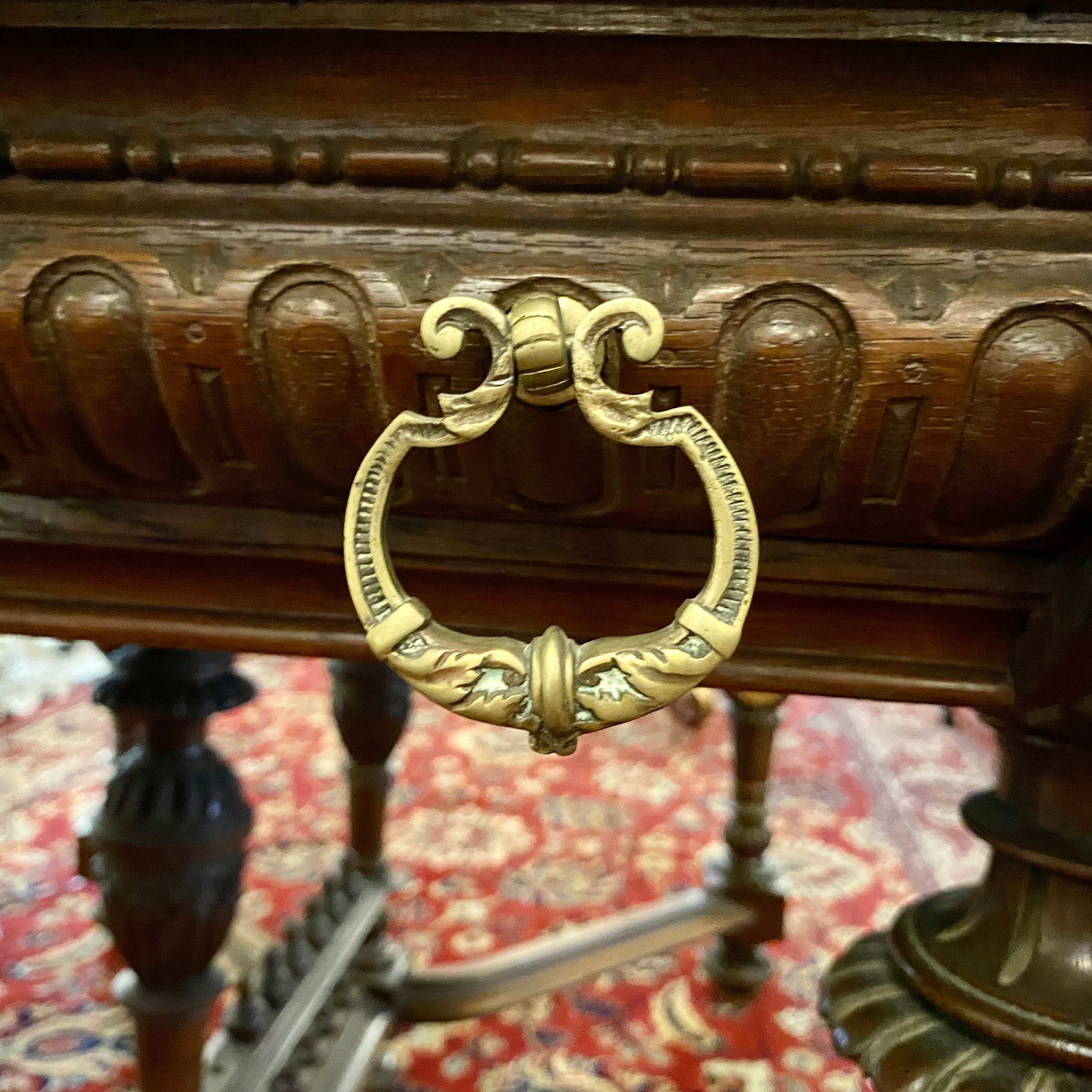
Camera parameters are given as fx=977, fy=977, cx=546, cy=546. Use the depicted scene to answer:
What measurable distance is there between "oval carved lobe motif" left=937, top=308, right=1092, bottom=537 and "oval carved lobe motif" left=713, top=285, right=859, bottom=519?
35mm

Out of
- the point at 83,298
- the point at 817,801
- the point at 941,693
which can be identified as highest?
the point at 83,298

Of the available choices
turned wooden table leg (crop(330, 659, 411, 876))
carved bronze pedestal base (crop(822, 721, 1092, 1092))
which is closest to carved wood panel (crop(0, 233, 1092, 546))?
carved bronze pedestal base (crop(822, 721, 1092, 1092))

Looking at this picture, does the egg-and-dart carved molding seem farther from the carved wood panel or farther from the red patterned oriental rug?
the red patterned oriental rug

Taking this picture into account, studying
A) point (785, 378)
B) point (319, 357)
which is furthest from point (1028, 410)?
point (319, 357)

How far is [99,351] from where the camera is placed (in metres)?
0.28

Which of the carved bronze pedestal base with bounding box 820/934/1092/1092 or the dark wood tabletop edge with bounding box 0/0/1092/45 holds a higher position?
the dark wood tabletop edge with bounding box 0/0/1092/45

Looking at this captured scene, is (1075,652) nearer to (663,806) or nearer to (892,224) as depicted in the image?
(892,224)

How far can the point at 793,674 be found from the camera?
34 cm

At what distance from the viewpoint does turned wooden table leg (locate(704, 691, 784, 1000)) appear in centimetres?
104


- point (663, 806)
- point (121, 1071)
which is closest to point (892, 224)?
point (121, 1071)

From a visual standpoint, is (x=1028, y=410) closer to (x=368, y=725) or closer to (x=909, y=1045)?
(x=909, y=1045)

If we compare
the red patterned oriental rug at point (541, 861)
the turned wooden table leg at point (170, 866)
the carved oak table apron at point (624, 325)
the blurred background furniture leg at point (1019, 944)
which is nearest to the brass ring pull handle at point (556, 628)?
the carved oak table apron at point (624, 325)

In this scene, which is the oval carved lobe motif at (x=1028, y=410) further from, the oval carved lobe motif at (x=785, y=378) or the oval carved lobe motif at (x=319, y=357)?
the oval carved lobe motif at (x=319, y=357)

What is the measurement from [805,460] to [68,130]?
0.23m
